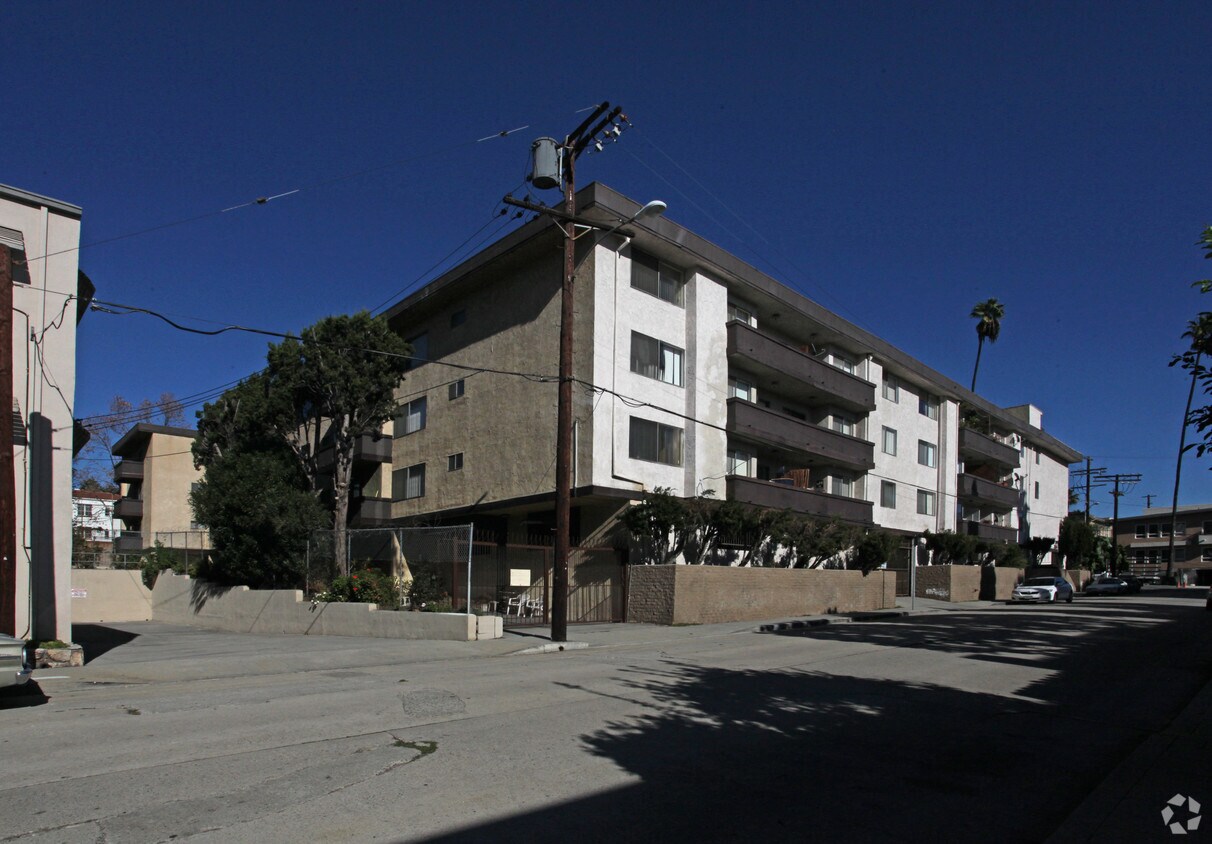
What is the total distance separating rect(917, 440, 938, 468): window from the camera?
140ft

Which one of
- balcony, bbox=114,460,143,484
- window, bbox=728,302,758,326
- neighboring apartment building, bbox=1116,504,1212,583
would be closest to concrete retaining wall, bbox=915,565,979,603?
window, bbox=728,302,758,326

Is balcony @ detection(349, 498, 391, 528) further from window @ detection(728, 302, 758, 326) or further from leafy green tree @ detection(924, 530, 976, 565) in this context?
leafy green tree @ detection(924, 530, 976, 565)

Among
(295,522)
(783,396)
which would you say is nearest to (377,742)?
(295,522)

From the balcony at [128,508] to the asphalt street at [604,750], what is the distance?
3741 centimetres

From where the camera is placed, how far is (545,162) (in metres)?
19.2

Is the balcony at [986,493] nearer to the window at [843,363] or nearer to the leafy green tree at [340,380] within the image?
the window at [843,363]

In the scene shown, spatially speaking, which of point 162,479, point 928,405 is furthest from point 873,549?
point 162,479

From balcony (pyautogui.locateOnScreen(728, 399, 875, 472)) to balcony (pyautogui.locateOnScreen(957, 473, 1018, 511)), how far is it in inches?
501

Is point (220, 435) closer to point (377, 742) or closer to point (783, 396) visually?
point (783, 396)

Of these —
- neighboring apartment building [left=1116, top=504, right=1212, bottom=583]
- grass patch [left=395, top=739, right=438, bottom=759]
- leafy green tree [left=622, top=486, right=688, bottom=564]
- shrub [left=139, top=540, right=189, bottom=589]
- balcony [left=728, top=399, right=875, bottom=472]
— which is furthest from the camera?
neighboring apartment building [left=1116, top=504, right=1212, bottom=583]

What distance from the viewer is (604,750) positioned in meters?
7.50

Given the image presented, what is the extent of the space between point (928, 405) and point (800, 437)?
50.1 feet

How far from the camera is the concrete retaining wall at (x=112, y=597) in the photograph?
34.0 metres

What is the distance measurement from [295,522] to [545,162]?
12787 millimetres
